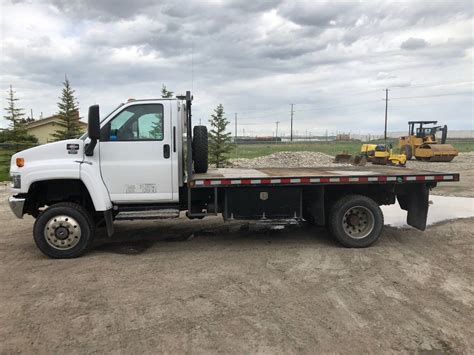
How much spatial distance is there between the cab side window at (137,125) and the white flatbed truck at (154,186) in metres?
0.02

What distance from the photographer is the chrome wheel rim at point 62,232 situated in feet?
20.8

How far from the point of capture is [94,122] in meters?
5.96

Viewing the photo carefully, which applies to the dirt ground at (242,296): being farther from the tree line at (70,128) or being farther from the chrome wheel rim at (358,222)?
the tree line at (70,128)

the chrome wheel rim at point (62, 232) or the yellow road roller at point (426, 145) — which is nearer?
the chrome wheel rim at point (62, 232)

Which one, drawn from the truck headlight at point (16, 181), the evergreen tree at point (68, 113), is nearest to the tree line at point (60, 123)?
the evergreen tree at point (68, 113)

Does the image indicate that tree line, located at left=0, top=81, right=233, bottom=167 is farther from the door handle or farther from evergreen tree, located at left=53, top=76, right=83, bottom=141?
the door handle

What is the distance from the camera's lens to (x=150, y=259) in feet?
21.0

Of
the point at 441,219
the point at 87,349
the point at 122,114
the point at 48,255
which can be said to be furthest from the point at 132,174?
the point at 441,219

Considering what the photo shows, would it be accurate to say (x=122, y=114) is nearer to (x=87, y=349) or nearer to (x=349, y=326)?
(x=87, y=349)

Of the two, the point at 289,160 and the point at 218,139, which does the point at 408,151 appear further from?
the point at 218,139

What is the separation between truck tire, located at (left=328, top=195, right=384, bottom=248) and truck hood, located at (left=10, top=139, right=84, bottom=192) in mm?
4184

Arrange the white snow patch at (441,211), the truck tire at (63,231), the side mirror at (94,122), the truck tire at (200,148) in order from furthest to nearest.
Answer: the white snow patch at (441,211), the truck tire at (200,148), the truck tire at (63,231), the side mirror at (94,122)

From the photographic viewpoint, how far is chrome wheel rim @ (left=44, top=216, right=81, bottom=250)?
635 centimetres

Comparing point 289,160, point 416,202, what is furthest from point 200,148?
point 289,160
